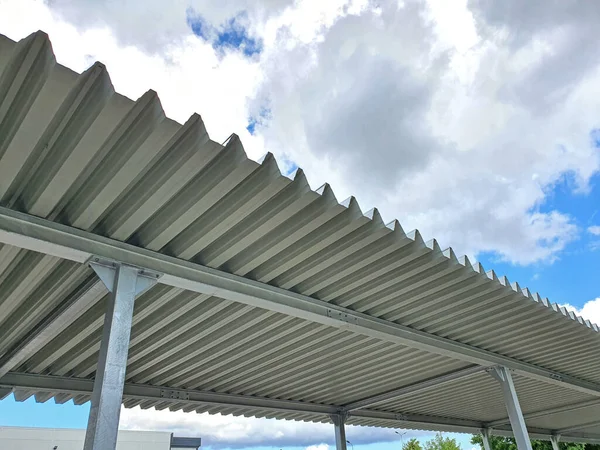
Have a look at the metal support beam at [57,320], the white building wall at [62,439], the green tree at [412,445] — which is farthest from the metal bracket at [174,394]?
the green tree at [412,445]

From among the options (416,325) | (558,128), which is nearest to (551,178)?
(558,128)

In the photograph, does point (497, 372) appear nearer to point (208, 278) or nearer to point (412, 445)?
point (208, 278)

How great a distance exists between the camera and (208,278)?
165 inches

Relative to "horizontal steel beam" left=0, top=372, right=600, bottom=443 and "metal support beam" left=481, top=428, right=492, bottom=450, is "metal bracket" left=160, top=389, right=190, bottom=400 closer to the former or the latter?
"horizontal steel beam" left=0, top=372, right=600, bottom=443

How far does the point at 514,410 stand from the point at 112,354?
653cm

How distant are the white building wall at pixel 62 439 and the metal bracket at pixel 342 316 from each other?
85.2ft

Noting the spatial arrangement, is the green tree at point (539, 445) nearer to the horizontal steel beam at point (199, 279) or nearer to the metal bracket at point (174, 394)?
the metal bracket at point (174, 394)

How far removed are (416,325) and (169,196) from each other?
13.5 feet

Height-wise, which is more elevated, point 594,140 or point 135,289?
point 594,140

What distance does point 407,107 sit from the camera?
986cm

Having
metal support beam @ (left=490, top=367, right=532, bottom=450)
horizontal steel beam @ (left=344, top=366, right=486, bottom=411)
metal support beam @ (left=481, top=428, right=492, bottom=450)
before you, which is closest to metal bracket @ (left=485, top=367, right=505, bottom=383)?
metal support beam @ (left=490, top=367, right=532, bottom=450)

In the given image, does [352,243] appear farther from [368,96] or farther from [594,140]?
[594,140]

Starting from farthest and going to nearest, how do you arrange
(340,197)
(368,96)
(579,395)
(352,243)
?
(579,395)
(368,96)
(352,243)
(340,197)

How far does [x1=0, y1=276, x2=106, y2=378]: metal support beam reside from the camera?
3.88 m
